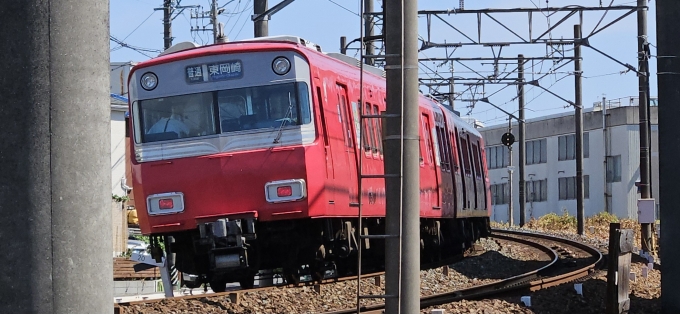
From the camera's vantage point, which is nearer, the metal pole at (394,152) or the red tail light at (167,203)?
the metal pole at (394,152)

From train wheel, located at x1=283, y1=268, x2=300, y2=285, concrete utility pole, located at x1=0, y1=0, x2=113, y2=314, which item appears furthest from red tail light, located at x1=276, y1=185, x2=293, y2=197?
concrete utility pole, located at x1=0, y1=0, x2=113, y2=314

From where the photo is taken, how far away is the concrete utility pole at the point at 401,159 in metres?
6.89

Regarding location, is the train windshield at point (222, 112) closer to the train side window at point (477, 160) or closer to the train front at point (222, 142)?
the train front at point (222, 142)

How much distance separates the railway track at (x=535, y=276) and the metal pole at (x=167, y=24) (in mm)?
12375

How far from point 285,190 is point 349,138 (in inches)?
67.9

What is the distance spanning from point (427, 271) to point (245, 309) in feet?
19.4

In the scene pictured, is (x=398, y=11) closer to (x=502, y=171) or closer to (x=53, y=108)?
(x=53, y=108)

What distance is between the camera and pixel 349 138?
1307 cm

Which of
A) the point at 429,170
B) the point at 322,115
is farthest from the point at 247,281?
the point at 429,170

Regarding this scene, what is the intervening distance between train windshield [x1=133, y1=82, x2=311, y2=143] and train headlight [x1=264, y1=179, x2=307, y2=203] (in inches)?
25.9

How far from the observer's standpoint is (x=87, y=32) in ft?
10.6

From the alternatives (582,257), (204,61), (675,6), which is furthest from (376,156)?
(582,257)

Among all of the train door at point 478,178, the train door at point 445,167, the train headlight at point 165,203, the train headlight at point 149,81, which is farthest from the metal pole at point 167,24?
the train headlight at point 165,203

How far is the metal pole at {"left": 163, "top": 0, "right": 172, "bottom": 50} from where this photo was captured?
33312 millimetres
